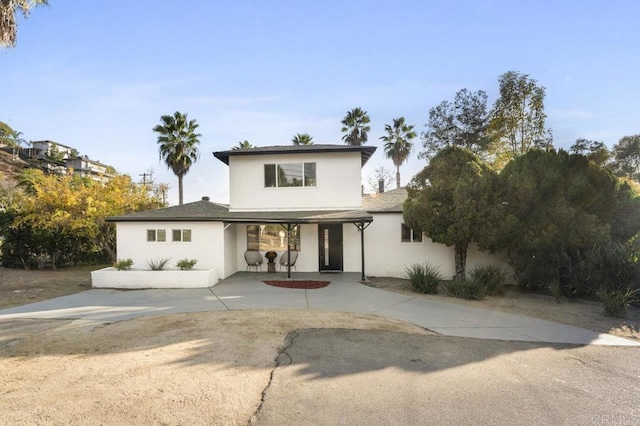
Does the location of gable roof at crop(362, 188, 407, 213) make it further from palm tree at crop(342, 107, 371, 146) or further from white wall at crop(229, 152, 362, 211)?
palm tree at crop(342, 107, 371, 146)

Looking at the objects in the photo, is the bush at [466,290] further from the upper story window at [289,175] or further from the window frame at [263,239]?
the upper story window at [289,175]

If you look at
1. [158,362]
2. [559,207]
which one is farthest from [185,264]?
[559,207]

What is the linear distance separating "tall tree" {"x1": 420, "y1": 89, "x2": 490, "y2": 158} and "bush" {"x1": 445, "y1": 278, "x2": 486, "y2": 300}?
1517 cm

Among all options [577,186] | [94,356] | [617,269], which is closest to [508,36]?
[577,186]

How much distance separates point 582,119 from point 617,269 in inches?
349

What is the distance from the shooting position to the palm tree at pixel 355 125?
98.0ft

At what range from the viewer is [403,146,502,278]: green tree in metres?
11.3

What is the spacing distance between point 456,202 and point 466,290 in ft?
9.69

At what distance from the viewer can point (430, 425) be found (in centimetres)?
359

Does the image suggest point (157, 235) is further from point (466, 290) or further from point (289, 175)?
point (466, 290)

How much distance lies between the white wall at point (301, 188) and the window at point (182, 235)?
8.77 feet

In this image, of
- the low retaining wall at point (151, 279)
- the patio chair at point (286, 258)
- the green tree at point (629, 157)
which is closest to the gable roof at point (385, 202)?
the patio chair at point (286, 258)

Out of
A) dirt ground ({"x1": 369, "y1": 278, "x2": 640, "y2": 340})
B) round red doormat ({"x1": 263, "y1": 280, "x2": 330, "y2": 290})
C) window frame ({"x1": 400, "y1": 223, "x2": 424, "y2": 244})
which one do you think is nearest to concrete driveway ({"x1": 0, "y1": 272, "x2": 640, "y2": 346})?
round red doormat ({"x1": 263, "y1": 280, "x2": 330, "y2": 290})

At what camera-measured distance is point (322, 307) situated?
358 inches
